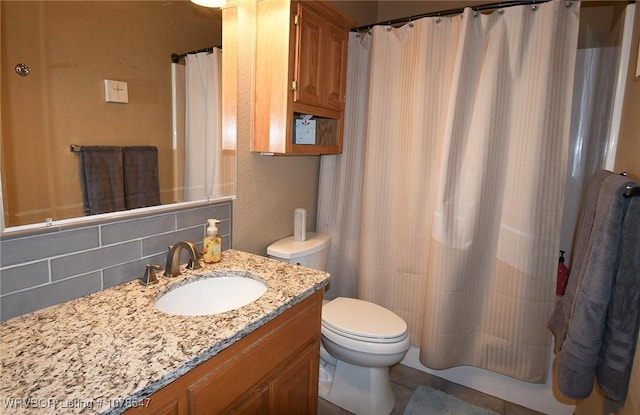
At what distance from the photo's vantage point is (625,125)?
161cm

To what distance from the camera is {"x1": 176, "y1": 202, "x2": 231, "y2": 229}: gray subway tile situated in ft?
4.66

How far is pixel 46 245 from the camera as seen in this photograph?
1.02 m

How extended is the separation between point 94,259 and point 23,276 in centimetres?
18

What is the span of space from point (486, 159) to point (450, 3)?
3.95ft

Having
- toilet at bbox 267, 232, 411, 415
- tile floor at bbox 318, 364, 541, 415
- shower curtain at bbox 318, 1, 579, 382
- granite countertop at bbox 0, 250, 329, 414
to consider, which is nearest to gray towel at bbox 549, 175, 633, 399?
shower curtain at bbox 318, 1, 579, 382

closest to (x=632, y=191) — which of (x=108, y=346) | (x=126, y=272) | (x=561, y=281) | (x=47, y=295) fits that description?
(x=561, y=281)

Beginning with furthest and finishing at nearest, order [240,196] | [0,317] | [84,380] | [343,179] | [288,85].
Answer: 1. [343,179]
2. [240,196]
3. [288,85]
4. [0,317]
5. [84,380]

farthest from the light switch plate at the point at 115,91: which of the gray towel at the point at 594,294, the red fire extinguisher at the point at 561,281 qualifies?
the red fire extinguisher at the point at 561,281

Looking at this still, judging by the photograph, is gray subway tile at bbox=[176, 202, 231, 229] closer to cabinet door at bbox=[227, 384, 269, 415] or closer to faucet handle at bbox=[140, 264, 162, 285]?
faucet handle at bbox=[140, 264, 162, 285]

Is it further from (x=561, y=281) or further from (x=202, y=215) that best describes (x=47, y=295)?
(x=561, y=281)

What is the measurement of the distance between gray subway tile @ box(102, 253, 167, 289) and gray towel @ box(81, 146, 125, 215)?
7.6 inches

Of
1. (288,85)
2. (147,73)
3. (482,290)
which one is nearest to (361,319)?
(482,290)

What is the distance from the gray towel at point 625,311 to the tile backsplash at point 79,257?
1.51 metres

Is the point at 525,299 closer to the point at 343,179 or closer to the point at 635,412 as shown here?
the point at 635,412
